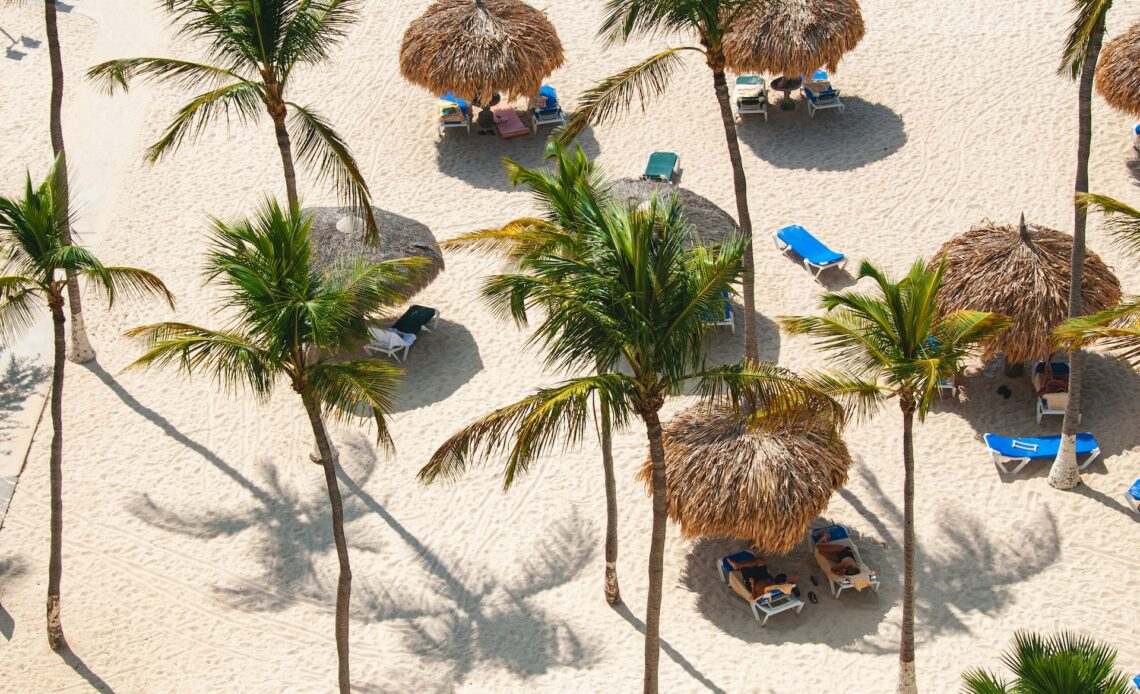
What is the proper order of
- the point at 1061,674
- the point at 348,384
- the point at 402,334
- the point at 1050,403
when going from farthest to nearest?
the point at 402,334, the point at 1050,403, the point at 348,384, the point at 1061,674

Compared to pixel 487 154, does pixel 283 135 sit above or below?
below

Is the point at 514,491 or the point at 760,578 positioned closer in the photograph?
the point at 760,578

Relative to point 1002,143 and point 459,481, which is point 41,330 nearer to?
point 459,481

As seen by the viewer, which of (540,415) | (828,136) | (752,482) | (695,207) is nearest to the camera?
(540,415)

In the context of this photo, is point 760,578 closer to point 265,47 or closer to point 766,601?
point 766,601

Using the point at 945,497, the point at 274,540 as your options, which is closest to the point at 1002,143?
the point at 945,497

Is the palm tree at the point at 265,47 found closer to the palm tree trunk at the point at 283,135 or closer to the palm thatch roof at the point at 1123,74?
the palm tree trunk at the point at 283,135

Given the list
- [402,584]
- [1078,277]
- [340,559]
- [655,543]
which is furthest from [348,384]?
[1078,277]
